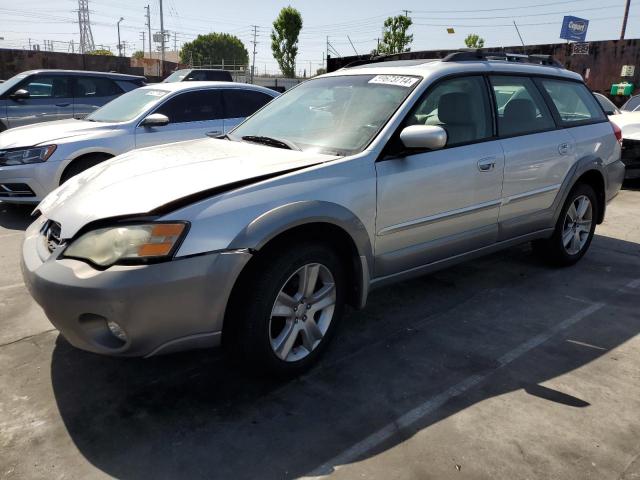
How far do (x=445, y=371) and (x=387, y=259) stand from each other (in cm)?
72

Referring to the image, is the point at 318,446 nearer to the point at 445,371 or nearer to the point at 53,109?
the point at 445,371

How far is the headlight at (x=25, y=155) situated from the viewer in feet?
19.7

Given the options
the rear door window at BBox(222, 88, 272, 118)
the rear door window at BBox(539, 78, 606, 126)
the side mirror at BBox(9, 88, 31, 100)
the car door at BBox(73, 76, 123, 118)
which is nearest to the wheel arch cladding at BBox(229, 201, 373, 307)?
the rear door window at BBox(539, 78, 606, 126)

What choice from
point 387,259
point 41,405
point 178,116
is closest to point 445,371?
point 387,259

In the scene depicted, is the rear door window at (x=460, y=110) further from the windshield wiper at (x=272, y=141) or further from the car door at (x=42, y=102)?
the car door at (x=42, y=102)

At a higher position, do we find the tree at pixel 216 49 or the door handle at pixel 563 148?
the tree at pixel 216 49

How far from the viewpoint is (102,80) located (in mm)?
9562

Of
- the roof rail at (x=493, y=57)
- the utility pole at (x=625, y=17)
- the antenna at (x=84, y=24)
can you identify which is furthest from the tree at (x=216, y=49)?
the roof rail at (x=493, y=57)

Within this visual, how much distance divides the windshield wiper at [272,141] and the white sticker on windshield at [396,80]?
29.8 inches

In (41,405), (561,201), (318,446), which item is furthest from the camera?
(561,201)

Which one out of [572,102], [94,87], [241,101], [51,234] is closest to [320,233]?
[51,234]

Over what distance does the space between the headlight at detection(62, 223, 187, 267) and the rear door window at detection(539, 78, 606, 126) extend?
3.45 metres

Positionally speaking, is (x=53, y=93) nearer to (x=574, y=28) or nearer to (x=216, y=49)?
(x=574, y=28)

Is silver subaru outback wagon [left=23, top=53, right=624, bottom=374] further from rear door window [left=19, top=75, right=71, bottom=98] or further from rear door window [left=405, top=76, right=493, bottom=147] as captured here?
rear door window [left=19, top=75, right=71, bottom=98]
